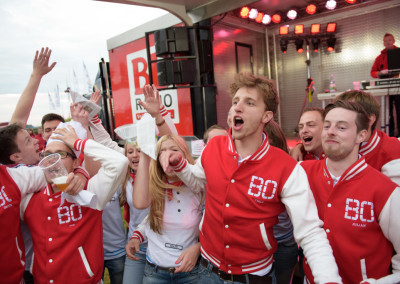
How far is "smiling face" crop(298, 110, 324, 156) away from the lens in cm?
240

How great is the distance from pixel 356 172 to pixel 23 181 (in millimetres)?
2033

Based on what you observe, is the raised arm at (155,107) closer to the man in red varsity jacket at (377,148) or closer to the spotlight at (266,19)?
the man in red varsity jacket at (377,148)

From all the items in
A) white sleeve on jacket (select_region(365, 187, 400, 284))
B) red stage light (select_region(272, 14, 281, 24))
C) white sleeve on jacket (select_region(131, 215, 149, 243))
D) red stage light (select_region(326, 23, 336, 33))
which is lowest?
white sleeve on jacket (select_region(131, 215, 149, 243))

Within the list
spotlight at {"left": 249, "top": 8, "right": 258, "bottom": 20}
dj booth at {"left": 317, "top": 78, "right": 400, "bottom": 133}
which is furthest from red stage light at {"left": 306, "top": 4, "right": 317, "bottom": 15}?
dj booth at {"left": 317, "top": 78, "right": 400, "bottom": 133}

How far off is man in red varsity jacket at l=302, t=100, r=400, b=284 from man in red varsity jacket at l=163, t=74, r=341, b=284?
0.50ft

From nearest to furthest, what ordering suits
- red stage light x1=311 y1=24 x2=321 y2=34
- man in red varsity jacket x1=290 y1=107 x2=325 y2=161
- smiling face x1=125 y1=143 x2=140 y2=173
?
man in red varsity jacket x1=290 y1=107 x2=325 y2=161, smiling face x1=125 y1=143 x2=140 y2=173, red stage light x1=311 y1=24 x2=321 y2=34

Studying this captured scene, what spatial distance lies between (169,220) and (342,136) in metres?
1.21

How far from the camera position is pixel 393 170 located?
68.3 inches

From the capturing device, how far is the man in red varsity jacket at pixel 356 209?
144 centimetres

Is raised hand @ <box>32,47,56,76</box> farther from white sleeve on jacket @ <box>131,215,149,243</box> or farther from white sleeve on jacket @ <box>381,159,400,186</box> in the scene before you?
white sleeve on jacket @ <box>381,159,400,186</box>

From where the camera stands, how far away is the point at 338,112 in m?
1.64

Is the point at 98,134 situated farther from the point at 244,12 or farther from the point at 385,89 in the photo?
the point at 244,12

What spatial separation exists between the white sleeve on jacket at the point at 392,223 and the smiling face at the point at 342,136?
31cm

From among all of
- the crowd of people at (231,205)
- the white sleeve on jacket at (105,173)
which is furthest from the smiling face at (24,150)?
the white sleeve on jacket at (105,173)
